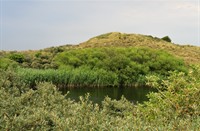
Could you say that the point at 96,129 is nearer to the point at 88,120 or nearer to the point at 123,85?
the point at 88,120

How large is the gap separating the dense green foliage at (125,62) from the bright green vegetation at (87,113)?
34.6m

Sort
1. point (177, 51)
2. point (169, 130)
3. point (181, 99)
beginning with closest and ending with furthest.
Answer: point (169, 130), point (181, 99), point (177, 51)

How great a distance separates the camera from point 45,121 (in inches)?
205

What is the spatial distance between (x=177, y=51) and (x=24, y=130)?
73.0 meters

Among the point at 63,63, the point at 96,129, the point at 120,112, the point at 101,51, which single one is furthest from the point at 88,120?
the point at 101,51

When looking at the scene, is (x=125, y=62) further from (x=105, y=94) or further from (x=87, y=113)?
(x=87, y=113)

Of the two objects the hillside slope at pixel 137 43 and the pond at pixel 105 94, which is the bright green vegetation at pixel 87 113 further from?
the hillside slope at pixel 137 43

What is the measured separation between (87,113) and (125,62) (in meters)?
41.5

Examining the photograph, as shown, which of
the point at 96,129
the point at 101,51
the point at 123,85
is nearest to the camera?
the point at 96,129

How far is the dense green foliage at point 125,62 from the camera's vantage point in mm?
44188

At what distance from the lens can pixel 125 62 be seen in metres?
46.3

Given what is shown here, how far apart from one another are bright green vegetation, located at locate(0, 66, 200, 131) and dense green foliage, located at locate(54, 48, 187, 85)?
34555 mm

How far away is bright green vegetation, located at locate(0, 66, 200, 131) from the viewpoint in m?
4.57

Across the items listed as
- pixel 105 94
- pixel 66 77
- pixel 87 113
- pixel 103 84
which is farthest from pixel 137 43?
pixel 87 113
